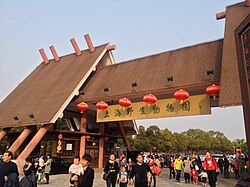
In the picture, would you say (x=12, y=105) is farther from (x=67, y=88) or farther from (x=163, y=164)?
(x=163, y=164)

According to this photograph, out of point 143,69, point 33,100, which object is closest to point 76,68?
point 33,100

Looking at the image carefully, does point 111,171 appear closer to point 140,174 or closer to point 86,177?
point 140,174

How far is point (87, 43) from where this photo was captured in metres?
18.0

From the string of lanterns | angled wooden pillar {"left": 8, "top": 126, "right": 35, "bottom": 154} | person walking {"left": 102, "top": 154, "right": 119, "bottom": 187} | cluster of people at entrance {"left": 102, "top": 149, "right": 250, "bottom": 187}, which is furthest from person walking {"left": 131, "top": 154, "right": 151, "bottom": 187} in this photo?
angled wooden pillar {"left": 8, "top": 126, "right": 35, "bottom": 154}

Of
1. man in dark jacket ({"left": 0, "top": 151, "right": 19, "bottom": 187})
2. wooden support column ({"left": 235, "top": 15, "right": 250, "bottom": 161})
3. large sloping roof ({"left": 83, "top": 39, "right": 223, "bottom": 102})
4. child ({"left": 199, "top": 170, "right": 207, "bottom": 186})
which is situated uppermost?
large sloping roof ({"left": 83, "top": 39, "right": 223, "bottom": 102})

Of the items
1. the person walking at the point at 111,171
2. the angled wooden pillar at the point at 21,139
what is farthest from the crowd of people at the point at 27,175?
the angled wooden pillar at the point at 21,139

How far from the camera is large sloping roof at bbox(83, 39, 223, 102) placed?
463 inches

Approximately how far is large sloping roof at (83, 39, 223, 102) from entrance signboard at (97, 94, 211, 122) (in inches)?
25.4

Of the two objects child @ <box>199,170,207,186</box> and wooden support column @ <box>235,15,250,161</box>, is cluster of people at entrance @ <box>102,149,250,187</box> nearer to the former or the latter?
child @ <box>199,170,207,186</box>

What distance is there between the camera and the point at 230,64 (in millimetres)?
10055

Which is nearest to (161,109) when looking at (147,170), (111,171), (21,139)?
(111,171)

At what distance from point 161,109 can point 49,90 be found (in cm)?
801

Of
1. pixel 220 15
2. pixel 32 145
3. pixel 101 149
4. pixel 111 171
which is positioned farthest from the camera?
pixel 101 149

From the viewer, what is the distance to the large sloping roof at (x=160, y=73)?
11.8 meters
